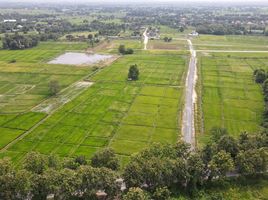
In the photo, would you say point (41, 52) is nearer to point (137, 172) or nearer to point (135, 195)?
point (137, 172)

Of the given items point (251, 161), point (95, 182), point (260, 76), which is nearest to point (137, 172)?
point (95, 182)

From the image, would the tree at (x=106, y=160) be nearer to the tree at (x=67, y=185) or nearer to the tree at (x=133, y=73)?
the tree at (x=67, y=185)

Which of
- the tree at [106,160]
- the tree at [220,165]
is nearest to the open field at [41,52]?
the tree at [106,160]

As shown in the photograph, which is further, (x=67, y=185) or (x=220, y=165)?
(x=220, y=165)

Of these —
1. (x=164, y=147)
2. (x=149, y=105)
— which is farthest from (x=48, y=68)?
(x=164, y=147)

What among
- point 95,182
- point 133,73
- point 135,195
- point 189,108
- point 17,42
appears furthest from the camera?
point 17,42

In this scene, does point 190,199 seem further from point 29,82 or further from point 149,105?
point 29,82

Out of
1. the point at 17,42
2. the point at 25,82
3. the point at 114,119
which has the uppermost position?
the point at 17,42

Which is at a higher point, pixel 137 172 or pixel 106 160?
pixel 137 172
